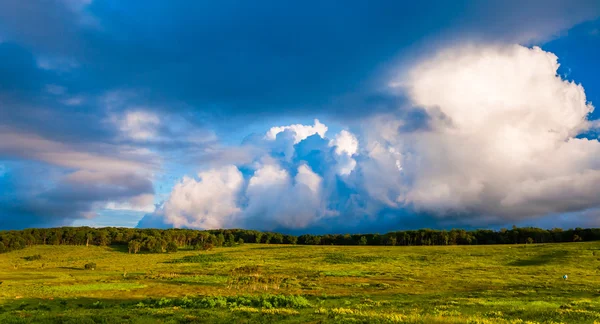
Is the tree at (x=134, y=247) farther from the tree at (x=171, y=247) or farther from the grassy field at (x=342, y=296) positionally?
the grassy field at (x=342, y=296)

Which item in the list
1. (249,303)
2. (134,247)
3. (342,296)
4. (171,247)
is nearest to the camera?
(249,303)

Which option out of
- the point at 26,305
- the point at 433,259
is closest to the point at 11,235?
the point at 26,305

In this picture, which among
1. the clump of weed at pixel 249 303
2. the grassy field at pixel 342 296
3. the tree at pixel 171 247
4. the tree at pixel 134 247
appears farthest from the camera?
the tree at pixel 171 247

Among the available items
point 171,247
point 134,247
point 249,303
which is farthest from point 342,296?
point 134,247

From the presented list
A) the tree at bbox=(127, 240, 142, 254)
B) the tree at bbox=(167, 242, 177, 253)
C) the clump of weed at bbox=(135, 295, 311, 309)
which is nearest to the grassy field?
the clump of weed at bbox=(135, 295, 311, 309)

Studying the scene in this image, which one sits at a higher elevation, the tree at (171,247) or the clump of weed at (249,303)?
the clump of weed at (249,303)

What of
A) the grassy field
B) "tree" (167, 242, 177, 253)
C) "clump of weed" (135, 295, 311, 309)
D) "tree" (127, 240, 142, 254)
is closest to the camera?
the grassy field

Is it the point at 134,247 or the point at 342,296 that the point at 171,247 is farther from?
the point at 342,296

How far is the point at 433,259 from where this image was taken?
10662cm

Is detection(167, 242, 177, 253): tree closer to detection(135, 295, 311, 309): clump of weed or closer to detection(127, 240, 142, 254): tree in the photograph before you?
detection(127, 240, 142, 254): tree

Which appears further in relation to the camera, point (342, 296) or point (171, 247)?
point (171, 247)

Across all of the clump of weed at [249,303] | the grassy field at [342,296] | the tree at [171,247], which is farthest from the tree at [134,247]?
the clump of weed at [249,303]

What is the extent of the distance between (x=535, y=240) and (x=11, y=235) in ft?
878

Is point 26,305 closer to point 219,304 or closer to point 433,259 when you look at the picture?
point 219,304
